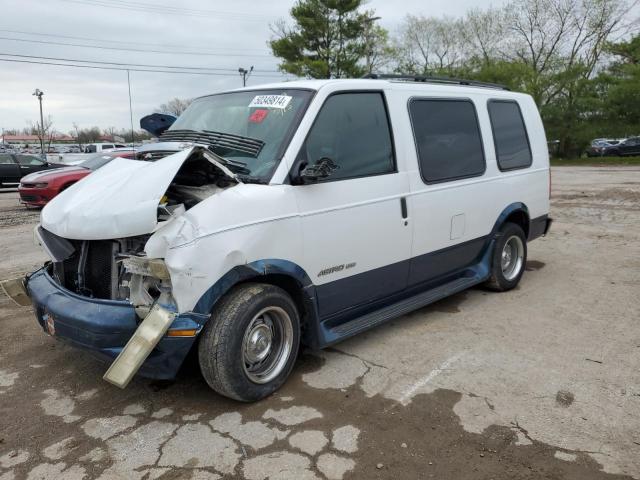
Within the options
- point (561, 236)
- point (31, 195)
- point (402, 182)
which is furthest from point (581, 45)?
point (402, 182)

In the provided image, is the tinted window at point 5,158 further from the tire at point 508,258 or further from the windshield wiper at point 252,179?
the windshield wiper at point 252,179

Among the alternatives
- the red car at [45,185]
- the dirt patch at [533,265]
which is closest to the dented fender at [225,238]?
the dirt patch at [533,265]

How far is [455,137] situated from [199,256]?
2936 mm

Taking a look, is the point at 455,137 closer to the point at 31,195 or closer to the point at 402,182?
the point at 402,182

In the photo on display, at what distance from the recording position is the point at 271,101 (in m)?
4.04

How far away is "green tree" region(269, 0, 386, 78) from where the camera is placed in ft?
104

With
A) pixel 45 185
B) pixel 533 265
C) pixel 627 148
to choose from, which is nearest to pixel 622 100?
pixel 627 148

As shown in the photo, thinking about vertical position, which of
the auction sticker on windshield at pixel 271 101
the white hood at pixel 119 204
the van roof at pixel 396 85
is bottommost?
the white hood at pixel 119 204

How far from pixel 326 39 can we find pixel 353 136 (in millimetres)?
30499

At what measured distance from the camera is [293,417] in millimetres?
3357

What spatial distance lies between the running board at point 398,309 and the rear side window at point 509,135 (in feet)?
4.40

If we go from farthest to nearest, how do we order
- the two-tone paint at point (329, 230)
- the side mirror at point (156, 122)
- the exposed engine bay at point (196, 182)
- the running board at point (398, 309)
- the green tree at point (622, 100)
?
the green tree at point (622, 100)
the side mirror at point (156, 122)
the running board at point (398, 309)
the exposed engine bay at point (196, 182)
the two-tone paint at point (329, 230)

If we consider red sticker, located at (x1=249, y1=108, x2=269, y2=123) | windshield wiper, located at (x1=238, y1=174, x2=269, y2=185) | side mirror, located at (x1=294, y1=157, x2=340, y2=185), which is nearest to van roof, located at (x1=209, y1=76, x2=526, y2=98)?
red sticker, located at (x1=249, y1=108, x2=269, y2=123)

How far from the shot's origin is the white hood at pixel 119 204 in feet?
10.4
